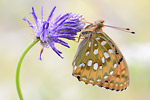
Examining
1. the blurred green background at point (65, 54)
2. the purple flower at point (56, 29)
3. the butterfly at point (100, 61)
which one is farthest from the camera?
the blurred green background at point (65, 54)

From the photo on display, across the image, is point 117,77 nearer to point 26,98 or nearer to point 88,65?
point 88,65

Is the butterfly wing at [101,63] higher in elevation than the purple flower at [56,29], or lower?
lower

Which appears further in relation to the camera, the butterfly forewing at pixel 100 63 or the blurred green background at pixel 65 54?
the blurred green background at pixel 65 54

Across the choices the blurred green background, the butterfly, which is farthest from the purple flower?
the blurred green background

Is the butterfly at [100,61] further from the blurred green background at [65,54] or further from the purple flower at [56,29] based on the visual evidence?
the blurred green background at [65,54]

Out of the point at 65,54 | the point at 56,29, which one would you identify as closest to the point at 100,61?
the point at 56,29

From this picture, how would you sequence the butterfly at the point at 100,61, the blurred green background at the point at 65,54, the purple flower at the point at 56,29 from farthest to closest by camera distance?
the blurred green background at the point at 65,54 → the butterfly at the point at 100,61 → the purple flower at the point at 56,29

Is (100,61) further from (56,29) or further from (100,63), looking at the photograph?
(56,29)

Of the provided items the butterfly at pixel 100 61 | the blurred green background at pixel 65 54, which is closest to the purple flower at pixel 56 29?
the butterfly at pixel 100 61
